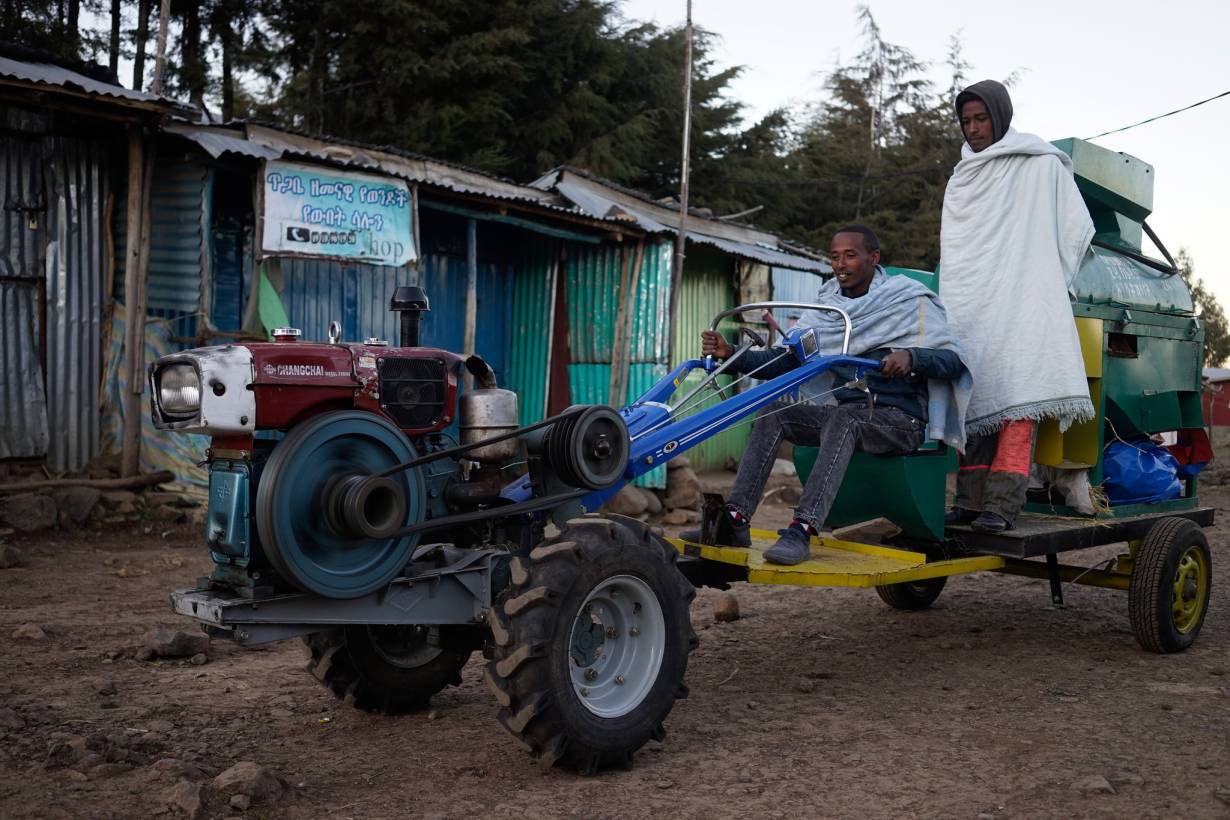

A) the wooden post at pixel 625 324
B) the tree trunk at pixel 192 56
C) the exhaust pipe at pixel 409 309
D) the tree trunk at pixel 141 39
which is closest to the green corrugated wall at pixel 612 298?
the wooden post at pixel 625 324

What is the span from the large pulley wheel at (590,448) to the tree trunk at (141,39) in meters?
19.6

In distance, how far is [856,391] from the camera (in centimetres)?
544

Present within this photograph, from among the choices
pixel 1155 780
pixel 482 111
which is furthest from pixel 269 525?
pixel 482 111

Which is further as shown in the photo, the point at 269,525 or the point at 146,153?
the point at 146,153

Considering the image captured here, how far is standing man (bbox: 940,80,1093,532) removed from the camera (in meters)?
5.50

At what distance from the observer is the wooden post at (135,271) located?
895 cm

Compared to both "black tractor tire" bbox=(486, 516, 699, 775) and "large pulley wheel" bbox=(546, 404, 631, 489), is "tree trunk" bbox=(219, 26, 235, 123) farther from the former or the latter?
"black tractor tire" bbox=(486, 516, 699, 775)

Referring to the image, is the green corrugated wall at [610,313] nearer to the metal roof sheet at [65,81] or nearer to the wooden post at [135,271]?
the wooden post at [135,271]

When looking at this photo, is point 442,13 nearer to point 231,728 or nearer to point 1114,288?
point 1114,288

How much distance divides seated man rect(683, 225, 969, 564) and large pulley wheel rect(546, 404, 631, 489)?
0.91 metres

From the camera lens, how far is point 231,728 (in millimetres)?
4297

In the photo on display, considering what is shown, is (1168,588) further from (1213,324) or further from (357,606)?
(1213,324)

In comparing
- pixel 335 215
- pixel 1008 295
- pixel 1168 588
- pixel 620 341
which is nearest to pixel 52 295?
pixel 335 215

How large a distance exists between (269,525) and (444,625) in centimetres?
99
